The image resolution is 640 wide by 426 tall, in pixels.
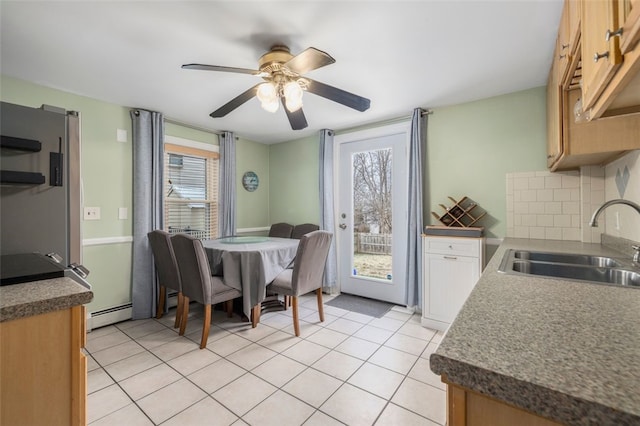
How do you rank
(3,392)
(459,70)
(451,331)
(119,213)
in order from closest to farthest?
(451,331) → (3,392) → (459,70) → (119,213)

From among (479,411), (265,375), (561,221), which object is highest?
(561,221)

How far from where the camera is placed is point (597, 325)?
657 mm

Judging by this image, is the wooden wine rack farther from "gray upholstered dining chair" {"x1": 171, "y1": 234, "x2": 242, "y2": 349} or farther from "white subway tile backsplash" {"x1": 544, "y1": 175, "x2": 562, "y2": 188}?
"gray upholstered dining chair" {"x1": 171, "y1": 234, "x2": 242, "y2": 349}

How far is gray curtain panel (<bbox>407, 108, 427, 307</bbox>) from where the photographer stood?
3.04 meters

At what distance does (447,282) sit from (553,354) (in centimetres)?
231

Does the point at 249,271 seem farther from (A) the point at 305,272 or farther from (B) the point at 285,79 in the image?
(B) the point at 285,79

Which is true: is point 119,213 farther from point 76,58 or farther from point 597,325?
point 597,325

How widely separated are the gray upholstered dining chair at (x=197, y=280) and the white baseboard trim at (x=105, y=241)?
0.84 metres

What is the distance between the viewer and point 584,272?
1434 millimetres

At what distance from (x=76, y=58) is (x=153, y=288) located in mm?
2185

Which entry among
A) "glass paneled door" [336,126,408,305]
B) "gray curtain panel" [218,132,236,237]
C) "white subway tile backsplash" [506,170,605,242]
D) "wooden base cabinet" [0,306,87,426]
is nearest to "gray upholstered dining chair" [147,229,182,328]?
"gray curtain panel" [218,132,236,237]

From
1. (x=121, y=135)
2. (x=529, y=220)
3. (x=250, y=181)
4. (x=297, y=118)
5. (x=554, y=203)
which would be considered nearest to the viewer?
(x=297, y=118)

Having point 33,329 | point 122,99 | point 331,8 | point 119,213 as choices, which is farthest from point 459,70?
point 119,213

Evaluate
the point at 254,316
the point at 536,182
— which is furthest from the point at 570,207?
the point at 254,316
